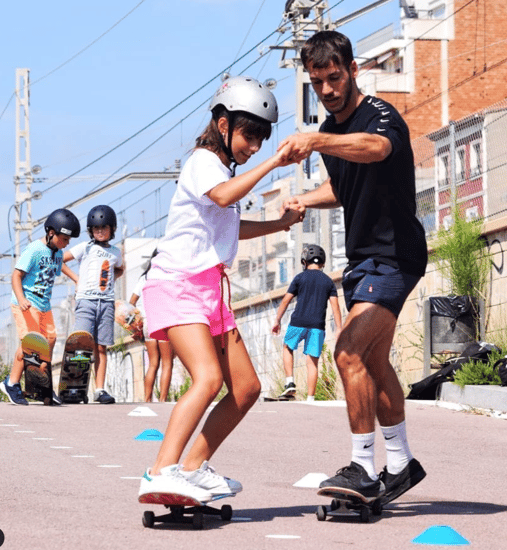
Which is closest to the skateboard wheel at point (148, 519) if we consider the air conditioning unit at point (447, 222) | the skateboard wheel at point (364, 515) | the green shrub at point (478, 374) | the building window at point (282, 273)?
the skateboard wheel at point (364, 515)

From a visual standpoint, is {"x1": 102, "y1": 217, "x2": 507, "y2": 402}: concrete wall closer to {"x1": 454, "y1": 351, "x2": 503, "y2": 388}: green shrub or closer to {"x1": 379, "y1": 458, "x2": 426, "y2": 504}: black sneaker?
{"x1": 454, "y1": 351, "x2": 503, "y2": 388}: green shrub

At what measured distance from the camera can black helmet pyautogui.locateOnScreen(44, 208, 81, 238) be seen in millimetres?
13883

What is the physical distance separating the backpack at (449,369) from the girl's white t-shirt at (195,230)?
797 centimetres

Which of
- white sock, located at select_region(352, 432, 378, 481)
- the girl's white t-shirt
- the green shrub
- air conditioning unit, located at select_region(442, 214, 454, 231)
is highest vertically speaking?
air conditioning unit, located at select_region(442, 214, 454, 231)

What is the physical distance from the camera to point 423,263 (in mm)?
6008

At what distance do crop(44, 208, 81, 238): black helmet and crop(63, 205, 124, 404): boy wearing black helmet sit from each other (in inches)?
19.7

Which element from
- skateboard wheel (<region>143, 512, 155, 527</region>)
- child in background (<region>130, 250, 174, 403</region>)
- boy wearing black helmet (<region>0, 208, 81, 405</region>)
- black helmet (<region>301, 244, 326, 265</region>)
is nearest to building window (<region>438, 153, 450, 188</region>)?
black helmet (<region>301, 244, 326, 265</region>)

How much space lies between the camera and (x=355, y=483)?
5.67m

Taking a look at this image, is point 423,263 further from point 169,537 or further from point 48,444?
point 48,444

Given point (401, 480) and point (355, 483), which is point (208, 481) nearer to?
point (355, 483)

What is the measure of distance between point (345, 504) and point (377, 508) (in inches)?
7.7

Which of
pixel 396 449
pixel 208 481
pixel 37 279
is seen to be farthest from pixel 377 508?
pixel 37 279

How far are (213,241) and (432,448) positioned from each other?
4.19 meters

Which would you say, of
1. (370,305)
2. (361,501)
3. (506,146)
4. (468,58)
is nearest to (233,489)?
(361,501)
